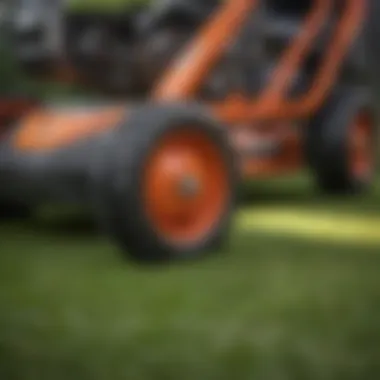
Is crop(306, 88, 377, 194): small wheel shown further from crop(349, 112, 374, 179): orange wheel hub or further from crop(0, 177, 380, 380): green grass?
crop(0, 177, 380, 380): green grass

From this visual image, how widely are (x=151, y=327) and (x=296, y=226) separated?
323mm

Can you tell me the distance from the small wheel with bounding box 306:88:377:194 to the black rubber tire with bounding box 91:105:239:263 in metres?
0.37

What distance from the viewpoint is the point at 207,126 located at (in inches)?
33.6

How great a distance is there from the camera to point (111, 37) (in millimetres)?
1168

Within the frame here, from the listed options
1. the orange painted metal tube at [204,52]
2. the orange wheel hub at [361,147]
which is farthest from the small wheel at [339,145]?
the orange painted metal tube at [204,52]

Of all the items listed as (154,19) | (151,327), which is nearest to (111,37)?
(154,19)

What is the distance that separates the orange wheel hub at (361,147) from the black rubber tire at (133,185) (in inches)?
16.2

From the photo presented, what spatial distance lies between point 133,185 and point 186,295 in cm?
11

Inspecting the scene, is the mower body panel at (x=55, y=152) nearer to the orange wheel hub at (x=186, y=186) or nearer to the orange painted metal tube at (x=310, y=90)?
the orange wheel hub at (x=186, y=186)

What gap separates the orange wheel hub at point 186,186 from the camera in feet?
2.68

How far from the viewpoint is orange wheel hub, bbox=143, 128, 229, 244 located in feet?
2.68

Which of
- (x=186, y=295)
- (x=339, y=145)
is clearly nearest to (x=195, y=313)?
(x=186, y=295)

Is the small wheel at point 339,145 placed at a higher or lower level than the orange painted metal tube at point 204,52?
lower

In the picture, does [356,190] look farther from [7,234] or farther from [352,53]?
[7,234]
